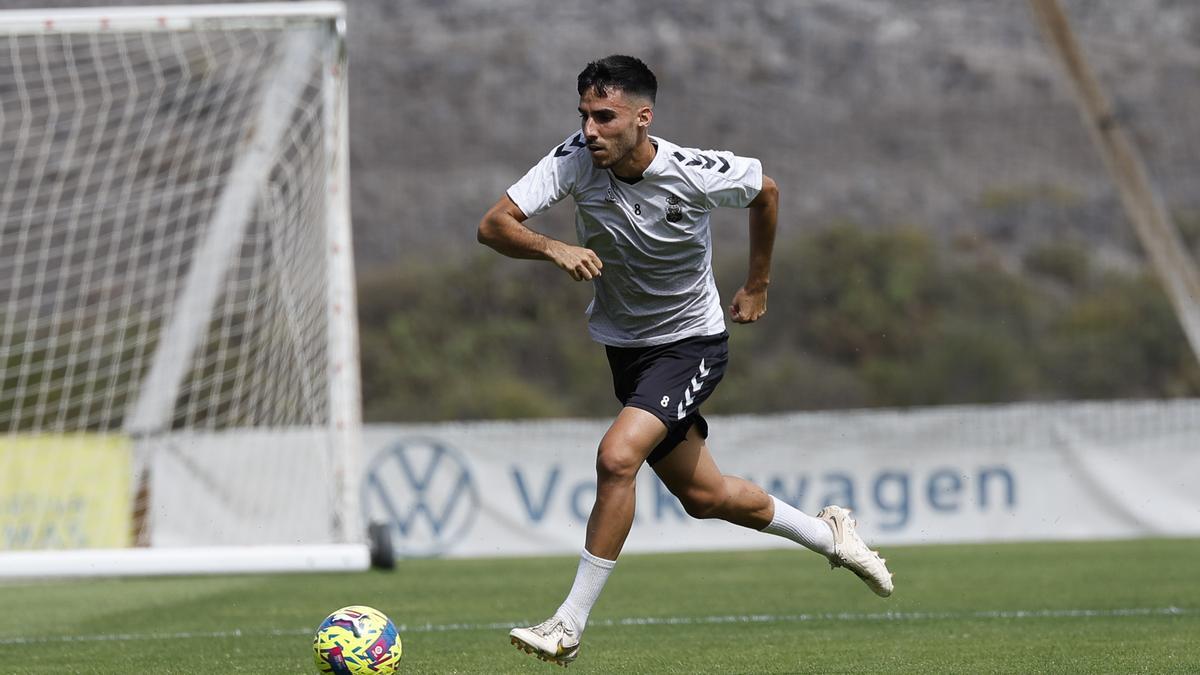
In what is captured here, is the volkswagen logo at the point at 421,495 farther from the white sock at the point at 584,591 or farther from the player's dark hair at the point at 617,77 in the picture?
the player's dark hair at the point at 617,77

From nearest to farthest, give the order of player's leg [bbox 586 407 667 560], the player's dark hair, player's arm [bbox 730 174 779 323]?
player's leg [bbox 586 407 667 560]
the player's dark hair
player's arm [bbox 730 174 779 323]

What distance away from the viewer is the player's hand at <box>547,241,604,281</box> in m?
5.69

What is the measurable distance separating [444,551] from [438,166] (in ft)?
93.4

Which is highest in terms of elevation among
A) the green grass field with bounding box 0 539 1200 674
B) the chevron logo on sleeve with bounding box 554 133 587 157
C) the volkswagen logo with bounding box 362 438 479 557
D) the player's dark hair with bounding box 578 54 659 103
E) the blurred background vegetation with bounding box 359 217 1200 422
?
the player's dark hair with bounding box 578 54 659 103

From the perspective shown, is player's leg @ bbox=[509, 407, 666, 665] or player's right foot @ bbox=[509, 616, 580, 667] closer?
player's right foot @ bbox=[509, 616, 580, 667]

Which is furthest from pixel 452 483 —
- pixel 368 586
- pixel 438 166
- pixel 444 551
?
pixel 438 166

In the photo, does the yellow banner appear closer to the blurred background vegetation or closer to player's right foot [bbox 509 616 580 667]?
player's right foot [bbox 509 616 580 667]

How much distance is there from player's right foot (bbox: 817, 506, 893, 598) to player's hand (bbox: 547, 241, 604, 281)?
1813 mm

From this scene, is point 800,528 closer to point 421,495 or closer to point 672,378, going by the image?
point 672,378

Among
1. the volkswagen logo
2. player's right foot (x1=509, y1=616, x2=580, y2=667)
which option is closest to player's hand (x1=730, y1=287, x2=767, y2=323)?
player's right foot (x1=509, y1=616, x2=580, y2=667)

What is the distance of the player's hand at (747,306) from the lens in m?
6.89

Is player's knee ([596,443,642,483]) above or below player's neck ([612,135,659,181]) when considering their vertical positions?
below

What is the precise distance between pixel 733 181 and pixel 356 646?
229 cm

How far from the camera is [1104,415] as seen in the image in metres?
16.2
